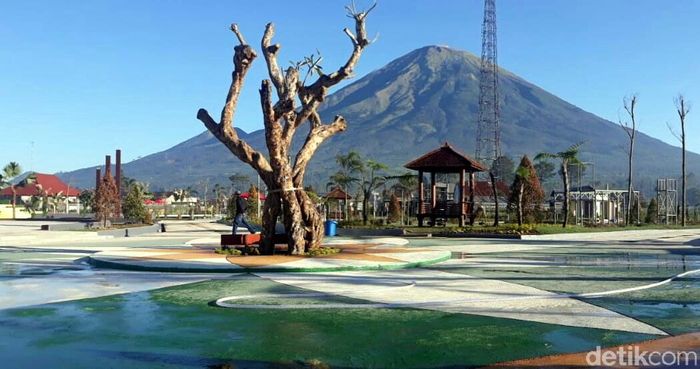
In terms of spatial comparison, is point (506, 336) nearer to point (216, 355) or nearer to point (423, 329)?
point (423, 329)

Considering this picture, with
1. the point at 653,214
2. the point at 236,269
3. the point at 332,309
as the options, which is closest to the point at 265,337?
the point at 332,309

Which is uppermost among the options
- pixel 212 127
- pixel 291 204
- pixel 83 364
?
pixel 212 127

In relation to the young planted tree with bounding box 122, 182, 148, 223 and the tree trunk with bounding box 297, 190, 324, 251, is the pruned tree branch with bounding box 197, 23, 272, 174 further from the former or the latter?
the young planted tree with bounding box 122, 182, 148, 223

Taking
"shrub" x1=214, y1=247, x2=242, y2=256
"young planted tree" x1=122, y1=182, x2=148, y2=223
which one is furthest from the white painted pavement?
"young planted tree" x1=122, y1=182, x2=148, y2=223

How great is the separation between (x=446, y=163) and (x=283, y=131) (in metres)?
20.9

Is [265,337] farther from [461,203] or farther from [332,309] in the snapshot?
[461,203]

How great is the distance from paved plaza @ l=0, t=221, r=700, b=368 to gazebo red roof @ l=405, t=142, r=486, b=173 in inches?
764

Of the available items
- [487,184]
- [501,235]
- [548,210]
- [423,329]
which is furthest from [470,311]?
[487,184]

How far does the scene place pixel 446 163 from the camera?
36.2m

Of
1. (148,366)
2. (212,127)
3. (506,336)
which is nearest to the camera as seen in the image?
(148,366)

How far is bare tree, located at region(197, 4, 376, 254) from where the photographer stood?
15.8 meters

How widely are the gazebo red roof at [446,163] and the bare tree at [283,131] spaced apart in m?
19.4

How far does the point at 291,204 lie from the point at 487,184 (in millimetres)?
55425

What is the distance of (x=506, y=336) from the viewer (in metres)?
7.32
